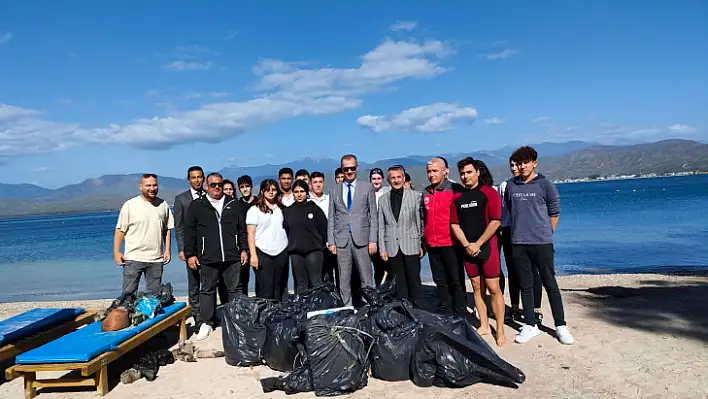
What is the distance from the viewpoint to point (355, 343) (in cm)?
380

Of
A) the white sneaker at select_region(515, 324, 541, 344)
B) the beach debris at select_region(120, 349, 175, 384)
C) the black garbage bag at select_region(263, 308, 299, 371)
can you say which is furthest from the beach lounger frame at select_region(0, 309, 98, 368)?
the white sneaker at select_region(515, 324, 541, 344)

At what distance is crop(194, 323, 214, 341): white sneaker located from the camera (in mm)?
5379

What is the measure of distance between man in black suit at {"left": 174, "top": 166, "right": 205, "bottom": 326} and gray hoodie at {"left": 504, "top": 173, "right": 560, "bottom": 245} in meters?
3.68

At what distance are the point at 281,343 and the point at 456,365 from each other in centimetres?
157

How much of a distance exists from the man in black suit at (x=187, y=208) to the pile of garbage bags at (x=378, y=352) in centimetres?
180

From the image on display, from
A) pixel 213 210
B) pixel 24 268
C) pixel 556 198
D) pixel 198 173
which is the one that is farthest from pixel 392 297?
pixel 24 268

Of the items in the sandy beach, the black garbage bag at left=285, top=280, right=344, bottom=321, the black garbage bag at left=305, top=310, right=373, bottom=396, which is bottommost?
the sandy beach

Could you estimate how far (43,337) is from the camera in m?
4.84

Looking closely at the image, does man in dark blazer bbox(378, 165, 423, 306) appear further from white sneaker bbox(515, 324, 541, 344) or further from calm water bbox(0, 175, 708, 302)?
calm water bbox(0, 175, 708, 302)

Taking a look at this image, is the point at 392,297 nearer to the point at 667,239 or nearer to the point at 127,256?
the point at 127,256

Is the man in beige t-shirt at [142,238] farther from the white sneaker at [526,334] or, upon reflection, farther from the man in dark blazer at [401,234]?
the white sneaker at [526,334]

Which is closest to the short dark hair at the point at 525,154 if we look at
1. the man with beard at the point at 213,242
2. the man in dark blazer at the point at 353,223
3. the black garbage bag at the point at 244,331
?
the man in dark blazer at the point at 353,223

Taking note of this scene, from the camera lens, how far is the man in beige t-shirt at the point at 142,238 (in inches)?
207

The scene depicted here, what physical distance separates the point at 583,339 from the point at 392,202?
8.03 ft
